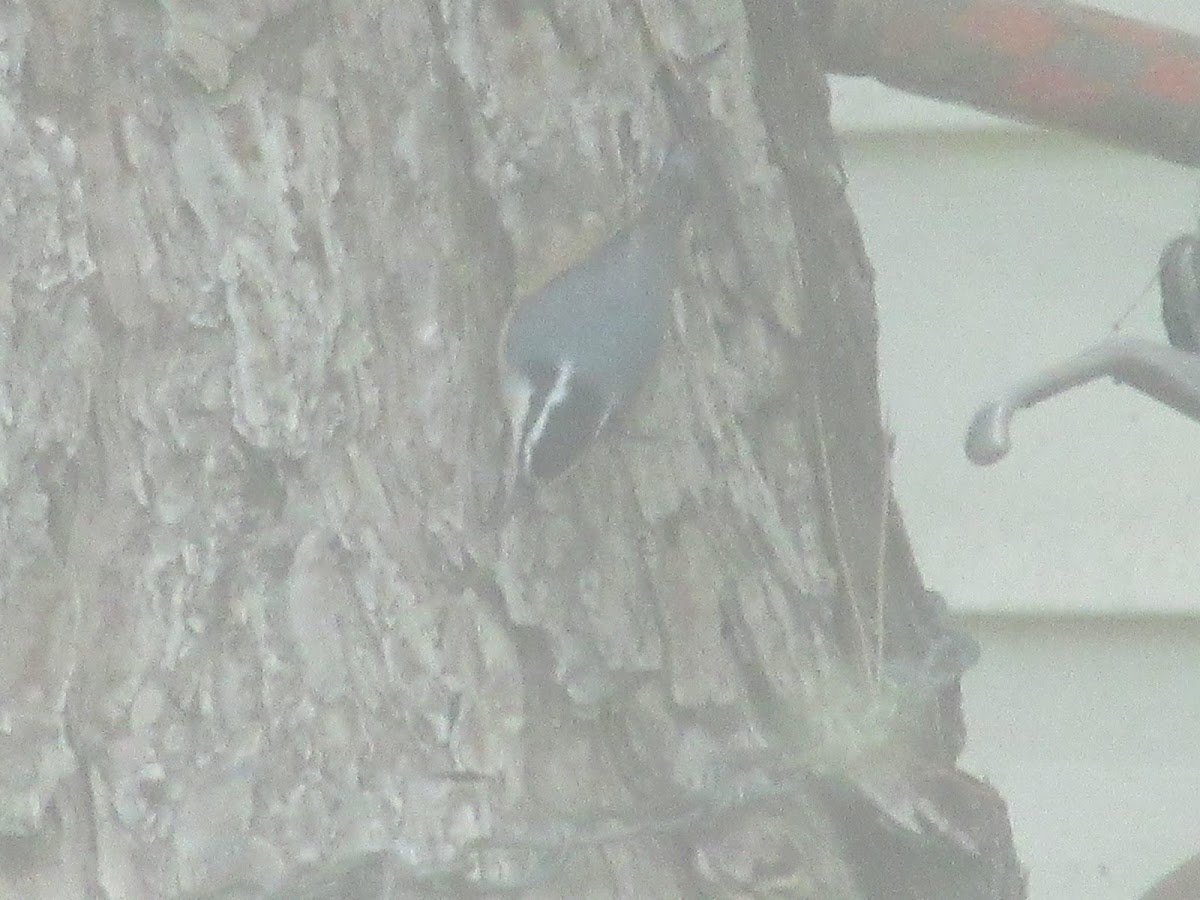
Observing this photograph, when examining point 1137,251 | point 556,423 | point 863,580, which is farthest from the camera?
point 1137,251

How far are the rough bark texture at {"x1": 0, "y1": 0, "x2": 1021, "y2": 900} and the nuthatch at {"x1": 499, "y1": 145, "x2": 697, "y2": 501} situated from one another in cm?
2

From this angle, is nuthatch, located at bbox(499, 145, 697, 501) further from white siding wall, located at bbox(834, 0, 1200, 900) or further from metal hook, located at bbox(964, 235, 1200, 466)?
white siding wall, located at bbox(834, 0, 1200, 900)

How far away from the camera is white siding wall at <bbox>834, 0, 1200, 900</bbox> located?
153cm

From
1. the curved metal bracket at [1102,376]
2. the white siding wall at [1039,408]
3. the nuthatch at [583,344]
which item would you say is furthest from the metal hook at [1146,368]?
the white siding wall at [1039,408]

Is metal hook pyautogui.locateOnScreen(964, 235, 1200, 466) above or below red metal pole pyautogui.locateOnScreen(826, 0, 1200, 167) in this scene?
below

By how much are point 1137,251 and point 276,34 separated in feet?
3.06

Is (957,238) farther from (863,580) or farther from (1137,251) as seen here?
(863,580)

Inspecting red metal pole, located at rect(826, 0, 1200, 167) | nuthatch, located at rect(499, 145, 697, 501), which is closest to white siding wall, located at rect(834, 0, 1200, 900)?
red metal pole, located at rect(826, 0, 1200, 167)

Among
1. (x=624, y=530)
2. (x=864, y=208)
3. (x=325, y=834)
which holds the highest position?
(x=864, y=208)

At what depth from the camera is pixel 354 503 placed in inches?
29.9

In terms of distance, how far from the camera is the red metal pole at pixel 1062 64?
31.7 inches

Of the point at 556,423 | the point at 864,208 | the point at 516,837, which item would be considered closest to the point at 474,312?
the point at 556,423

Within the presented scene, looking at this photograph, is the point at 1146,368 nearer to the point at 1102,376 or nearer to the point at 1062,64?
the point at 1102,376

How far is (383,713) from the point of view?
755 mm
